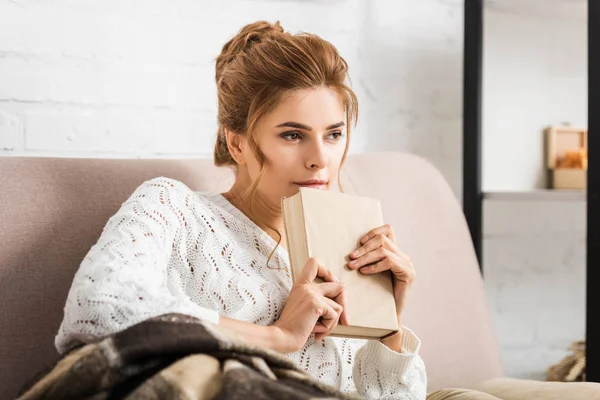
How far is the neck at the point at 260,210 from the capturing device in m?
1.18

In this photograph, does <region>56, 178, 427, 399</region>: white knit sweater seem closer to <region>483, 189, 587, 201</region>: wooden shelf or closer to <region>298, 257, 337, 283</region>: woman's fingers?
<region>298, 257, 337, 283</region>: woman's fingers

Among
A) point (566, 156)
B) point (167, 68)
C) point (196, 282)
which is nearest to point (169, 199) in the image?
point (196, 282)

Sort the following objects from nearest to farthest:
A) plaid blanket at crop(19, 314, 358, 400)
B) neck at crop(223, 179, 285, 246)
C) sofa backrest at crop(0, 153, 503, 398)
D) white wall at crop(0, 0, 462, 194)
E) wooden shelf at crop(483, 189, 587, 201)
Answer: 1. plaid blanket at crop(19, 314, 358, 400)
2. sofa backrest at crop(0, 153, 503, 398)
3. neck at crop(223, 179, 285, 246)
4. white wall at crop(0, 0, 462, 194)
5. wooden shelf at crop(483, 189, 587, 201)

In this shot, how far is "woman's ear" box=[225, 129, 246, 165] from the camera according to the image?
116 cm

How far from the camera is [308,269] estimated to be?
1.00 m

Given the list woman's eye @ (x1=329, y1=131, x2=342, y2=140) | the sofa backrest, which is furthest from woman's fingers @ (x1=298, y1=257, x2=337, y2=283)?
the sofa backrest

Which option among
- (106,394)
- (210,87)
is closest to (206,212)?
(106,394)

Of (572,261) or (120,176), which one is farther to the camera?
(572,261)

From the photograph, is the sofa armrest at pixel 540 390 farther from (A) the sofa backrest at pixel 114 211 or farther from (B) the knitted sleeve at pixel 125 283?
(B) the knitted sleeve at pixel 125 283

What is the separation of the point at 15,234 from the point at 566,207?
1.52 m

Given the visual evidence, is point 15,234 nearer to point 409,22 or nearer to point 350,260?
point 350,260

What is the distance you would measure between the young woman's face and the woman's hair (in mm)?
13

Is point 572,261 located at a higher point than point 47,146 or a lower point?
lower

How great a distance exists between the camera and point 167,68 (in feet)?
5.14
